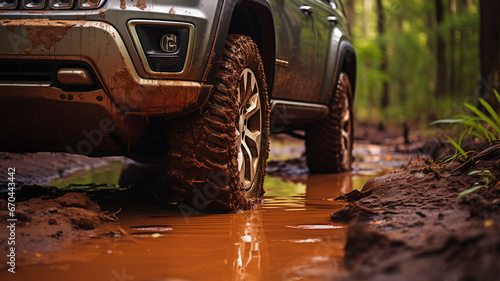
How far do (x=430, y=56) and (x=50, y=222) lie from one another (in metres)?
33.0

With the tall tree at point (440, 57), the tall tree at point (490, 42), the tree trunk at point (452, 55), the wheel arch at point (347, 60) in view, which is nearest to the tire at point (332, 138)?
the wheel arch at point (347, 60)

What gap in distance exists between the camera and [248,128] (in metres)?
4.02

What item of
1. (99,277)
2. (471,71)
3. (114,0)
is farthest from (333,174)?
(471,71)

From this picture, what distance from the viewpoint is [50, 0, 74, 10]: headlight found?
3.06 m

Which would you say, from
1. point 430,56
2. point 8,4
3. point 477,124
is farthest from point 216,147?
point 430,56

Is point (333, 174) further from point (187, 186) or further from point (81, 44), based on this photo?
point (81, 44)

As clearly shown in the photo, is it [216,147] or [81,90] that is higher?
[81,90]

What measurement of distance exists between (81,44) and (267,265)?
148 centimetres

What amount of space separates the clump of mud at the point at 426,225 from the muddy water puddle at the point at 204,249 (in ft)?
0.57

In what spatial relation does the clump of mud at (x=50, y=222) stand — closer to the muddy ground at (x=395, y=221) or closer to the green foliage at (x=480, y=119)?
the muddy ground at (x=395, y=221)

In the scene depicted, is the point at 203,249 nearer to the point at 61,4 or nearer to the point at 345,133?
the point at 61,4

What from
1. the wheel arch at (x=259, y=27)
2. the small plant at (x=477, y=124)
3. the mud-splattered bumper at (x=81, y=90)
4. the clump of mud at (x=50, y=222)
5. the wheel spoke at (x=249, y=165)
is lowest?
the clump of mud at (x=50, y=222)

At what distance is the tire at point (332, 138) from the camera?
5.94 metres

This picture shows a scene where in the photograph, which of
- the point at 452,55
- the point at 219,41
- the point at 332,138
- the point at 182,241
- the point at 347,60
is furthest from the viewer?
the point at 452,55
